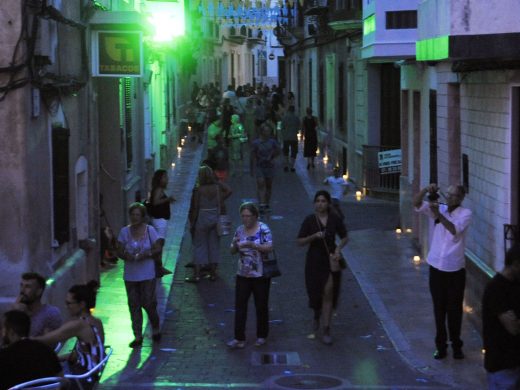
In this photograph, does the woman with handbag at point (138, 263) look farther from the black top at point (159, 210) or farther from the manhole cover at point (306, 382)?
the black top at point (159, 210)

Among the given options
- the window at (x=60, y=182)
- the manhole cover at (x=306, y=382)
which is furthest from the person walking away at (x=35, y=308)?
the window at (x=60, y=182)

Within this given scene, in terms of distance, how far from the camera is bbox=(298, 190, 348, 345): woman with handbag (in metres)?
11.9

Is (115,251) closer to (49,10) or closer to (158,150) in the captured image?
(49,10)

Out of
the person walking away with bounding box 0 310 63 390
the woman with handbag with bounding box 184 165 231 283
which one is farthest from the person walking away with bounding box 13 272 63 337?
the woman with handbag with bounding box 184 165 231 283

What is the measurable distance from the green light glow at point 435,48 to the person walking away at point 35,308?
4.15 meters

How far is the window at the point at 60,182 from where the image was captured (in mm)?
12266

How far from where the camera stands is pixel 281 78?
68812 mm

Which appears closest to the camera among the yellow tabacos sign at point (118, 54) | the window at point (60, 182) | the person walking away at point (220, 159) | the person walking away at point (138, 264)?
the person walking away at point (138, 264)

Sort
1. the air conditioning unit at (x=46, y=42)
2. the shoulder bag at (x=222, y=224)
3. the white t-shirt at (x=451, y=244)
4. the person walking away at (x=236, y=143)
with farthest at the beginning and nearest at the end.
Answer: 1. the person walking away at (x=236, y=143)
2. the shoulder bag at (x=222, y=224)
3. the white t-shirt at (x=451, y=244)
4. the air conditioning unit at (x=46, y=42)

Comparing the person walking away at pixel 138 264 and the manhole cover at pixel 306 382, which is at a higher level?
the person walking away at pixel 138 264

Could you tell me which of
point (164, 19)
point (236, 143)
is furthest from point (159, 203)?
point (236, 143)

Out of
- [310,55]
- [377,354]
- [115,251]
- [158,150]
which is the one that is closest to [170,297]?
[115,251]

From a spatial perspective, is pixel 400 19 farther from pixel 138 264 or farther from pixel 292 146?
pixel 292 146

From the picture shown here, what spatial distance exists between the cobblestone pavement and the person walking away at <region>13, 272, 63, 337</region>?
170 cm
